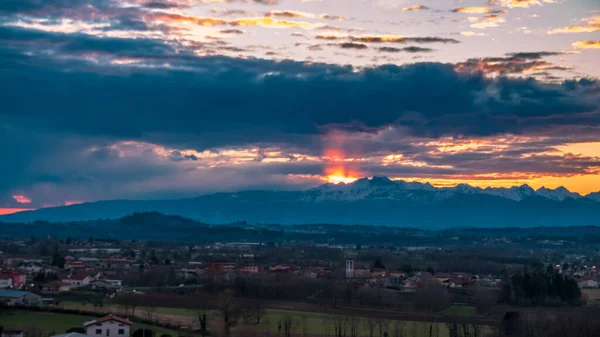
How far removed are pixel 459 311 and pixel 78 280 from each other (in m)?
24.6

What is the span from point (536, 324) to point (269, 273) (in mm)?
32616

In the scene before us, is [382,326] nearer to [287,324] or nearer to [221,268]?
[287,324]

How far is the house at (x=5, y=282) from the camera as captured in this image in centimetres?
5525

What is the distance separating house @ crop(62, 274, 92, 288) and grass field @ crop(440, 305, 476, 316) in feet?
74.9

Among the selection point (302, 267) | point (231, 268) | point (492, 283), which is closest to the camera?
point (492, 283)

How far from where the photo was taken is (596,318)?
42.8 m

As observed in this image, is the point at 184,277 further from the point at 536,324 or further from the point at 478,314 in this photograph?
the point at 536,324

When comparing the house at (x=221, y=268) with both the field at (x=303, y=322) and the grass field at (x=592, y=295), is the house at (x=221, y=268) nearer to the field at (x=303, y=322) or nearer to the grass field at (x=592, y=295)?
the field at (x=303, y=322)

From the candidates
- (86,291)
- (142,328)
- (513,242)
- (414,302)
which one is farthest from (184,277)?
(513,242)

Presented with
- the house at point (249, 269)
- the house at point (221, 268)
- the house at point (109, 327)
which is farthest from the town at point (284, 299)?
the house at point (249, 269)

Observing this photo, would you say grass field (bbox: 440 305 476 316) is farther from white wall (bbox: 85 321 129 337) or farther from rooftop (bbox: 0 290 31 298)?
rooftop (bbox: 0 290 31 298)

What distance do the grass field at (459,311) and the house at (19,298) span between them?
21213 mm

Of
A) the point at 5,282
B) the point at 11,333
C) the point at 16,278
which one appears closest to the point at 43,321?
the point at 11,333

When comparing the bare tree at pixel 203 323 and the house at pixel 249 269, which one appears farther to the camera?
the house at pixel 249 269
